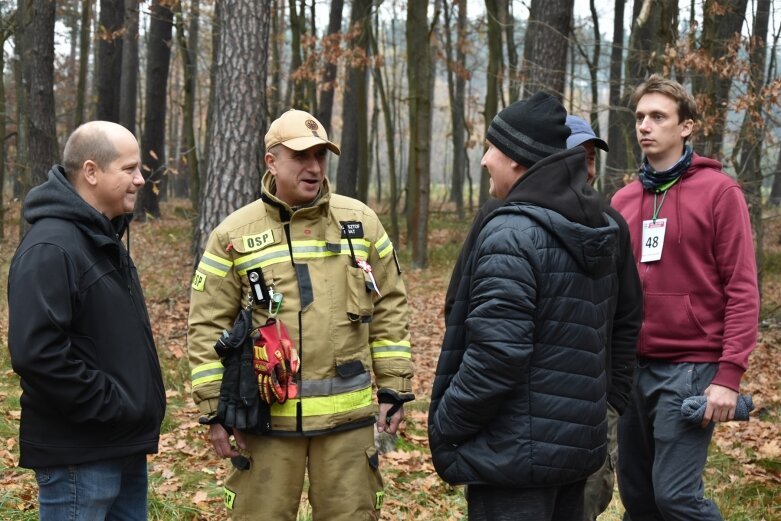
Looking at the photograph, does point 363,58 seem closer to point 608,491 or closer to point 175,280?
point 175,280

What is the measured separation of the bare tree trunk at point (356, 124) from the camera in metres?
17.7

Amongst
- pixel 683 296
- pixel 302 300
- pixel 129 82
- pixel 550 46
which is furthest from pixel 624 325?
pixel 129 82

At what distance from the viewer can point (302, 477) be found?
3.68 metres

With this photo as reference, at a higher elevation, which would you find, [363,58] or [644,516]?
[363,58]

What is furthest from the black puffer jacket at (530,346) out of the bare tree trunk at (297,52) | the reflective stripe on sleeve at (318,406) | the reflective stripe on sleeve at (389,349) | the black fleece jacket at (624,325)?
the bare tree trunk at (297,52)

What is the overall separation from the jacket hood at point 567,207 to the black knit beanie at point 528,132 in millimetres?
84

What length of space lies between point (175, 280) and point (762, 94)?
29.2 ft

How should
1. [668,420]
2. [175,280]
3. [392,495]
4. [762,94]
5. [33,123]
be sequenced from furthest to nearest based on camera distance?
1. [33,123]
2. [175,280]
3. [762,94]
4. [392,495]
5. [668,420]

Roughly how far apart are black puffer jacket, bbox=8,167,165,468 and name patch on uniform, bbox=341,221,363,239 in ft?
3.37

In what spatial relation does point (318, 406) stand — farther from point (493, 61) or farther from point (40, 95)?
point (493, 61)

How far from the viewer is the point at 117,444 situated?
10.2 feet

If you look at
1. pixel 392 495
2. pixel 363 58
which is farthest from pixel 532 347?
pixel 363 58

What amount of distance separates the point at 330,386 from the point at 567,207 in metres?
1.37

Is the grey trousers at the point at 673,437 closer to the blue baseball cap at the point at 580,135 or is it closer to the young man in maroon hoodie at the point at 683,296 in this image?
the young man in maroon hoodie at the point at 683,296
